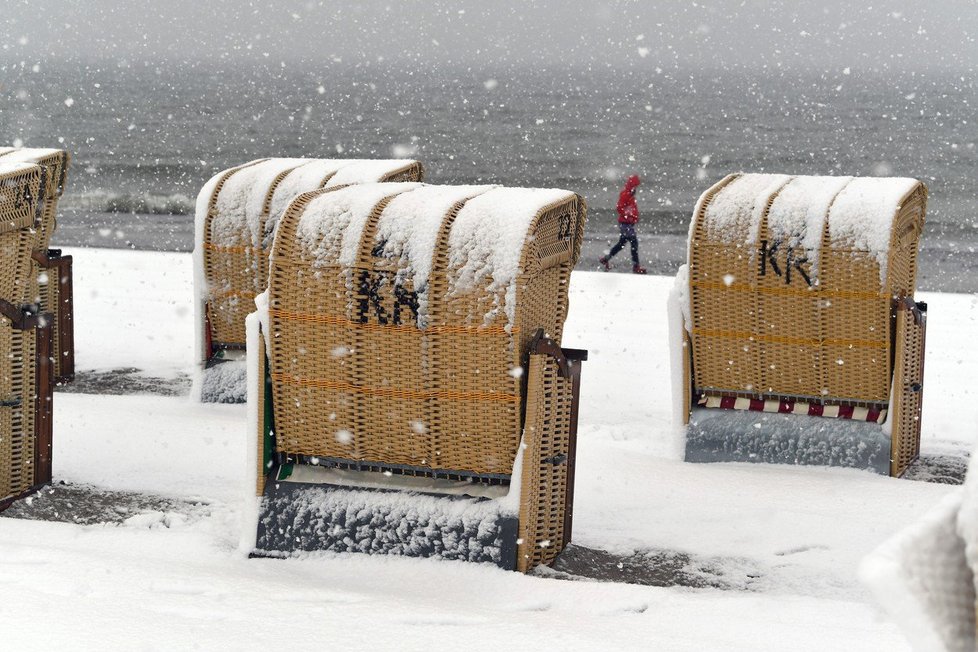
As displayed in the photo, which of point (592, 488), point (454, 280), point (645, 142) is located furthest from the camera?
point (645, 142)

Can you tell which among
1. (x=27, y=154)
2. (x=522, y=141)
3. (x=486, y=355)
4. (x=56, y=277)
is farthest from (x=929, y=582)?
(x=522, y=141)

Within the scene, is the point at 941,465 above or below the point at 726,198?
below

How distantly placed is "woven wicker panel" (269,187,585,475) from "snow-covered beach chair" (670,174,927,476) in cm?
207

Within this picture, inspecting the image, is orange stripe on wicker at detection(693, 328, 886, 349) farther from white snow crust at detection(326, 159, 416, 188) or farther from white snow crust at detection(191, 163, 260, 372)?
white snow crust at detection(191, 163, 260, 372)

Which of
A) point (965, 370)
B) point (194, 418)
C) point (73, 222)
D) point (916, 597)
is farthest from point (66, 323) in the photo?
point (73, 222)

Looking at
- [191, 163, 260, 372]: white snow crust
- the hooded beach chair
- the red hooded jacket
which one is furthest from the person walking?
[191, 163, 260, 372]: white snow crust

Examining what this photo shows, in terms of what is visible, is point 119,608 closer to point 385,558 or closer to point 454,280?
point 385,558

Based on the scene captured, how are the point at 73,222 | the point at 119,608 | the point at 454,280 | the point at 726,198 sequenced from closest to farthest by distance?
the point at 119,608
the point at 454,280
the point at 726,198
the point at 73,222

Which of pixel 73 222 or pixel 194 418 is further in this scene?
pixel 73 222

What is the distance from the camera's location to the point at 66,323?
954cm

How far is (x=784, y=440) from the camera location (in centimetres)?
734

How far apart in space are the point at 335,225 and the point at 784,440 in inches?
133

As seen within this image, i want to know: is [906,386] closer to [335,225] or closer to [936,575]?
[335,225]

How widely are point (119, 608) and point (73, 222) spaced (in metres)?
32.6
